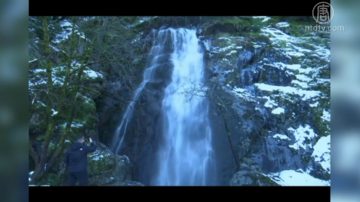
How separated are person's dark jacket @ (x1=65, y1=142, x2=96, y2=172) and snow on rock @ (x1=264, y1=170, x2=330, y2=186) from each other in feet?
11.6

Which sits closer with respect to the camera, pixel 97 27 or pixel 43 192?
pixel 43 192

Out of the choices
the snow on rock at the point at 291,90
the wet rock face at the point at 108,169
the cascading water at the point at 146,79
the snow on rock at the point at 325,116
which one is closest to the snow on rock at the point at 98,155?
the wet rock face at the point at 108,169

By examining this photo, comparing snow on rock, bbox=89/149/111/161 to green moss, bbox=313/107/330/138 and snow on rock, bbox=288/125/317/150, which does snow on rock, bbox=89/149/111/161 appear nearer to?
snow on rock, bbox=288/125/317/150

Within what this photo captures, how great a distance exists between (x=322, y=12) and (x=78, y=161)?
4.79 m

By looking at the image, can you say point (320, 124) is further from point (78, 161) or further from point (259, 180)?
point (78, 161)

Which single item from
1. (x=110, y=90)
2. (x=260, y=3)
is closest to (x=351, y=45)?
(x=260, y=3)

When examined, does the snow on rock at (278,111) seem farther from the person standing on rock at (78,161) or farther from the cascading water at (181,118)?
the person standing on rock at (78,161)

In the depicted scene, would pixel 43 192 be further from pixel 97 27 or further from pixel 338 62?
pixel 338 62

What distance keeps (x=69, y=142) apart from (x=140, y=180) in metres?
1.60

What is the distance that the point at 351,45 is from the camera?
2074mm

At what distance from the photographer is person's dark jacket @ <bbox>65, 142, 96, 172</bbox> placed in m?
5.93

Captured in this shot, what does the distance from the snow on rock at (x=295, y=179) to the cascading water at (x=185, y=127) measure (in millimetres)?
1291

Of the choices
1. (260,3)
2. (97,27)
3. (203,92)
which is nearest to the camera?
(260,3)

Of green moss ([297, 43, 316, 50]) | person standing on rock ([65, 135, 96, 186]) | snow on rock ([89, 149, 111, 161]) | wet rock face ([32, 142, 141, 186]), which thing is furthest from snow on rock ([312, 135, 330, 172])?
person standing on rock ([65, 135, 96, 186])
